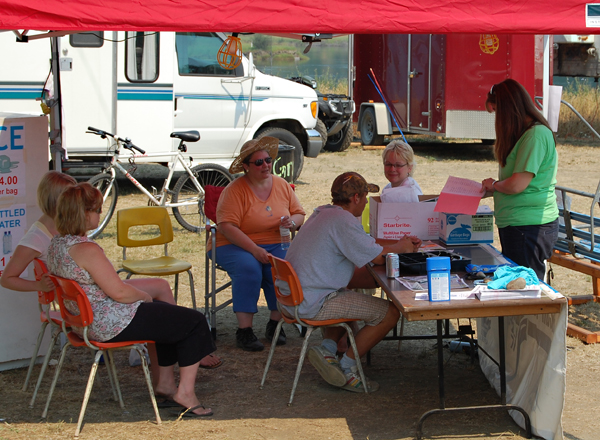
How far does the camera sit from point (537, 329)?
314 centimetres

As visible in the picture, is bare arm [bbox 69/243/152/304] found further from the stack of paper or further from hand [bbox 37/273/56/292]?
the stack of paper

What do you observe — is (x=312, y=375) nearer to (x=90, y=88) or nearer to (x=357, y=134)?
(x=90, y=88)

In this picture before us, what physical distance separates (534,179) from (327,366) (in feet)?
4.70

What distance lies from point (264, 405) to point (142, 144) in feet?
16.3


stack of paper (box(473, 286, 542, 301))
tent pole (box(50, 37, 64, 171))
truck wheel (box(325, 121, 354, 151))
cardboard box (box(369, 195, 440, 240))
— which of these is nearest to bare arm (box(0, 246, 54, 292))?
tent pole (box(50, 37, 64, 171))

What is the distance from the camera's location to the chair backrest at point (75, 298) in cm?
304

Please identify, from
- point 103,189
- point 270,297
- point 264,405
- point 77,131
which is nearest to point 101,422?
point 264,405

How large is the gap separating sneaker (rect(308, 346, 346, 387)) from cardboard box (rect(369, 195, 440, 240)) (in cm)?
74

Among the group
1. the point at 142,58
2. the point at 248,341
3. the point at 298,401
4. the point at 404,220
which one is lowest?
the point at 298,401

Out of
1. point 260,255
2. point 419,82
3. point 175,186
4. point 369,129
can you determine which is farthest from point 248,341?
point 369,129

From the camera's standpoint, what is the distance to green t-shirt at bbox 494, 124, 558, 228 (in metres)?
3.50

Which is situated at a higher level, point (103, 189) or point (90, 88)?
point (90, 88)

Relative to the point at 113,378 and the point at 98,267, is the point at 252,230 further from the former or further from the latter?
the point at 98,267

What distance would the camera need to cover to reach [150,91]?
784 cm
